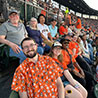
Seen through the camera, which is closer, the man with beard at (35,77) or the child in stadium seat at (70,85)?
the man with beard at (35,77)

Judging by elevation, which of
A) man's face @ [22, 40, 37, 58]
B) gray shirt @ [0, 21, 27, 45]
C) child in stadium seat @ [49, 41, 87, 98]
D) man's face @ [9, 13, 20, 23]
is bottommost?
child in stadium seat @ [49, 41, 87, 98]

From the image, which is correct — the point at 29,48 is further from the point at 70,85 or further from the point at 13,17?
the point at 13,17

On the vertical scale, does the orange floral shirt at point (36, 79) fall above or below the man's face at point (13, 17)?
below

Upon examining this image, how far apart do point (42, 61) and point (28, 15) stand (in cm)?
349

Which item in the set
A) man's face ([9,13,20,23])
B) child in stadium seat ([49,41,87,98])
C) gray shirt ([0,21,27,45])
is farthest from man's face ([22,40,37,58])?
man's face ([9,13,20,23])

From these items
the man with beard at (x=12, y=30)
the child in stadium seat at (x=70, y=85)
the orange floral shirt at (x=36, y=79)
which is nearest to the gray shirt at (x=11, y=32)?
the man with beard at (x=12, y=30)

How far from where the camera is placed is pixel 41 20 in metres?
3.24

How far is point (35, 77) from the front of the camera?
1224mm

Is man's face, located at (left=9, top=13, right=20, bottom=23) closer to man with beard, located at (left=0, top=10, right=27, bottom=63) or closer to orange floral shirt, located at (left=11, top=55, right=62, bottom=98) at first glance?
man with beard, located at (left=0, top=10, right=27, bottom=63)

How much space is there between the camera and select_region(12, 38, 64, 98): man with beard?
1.19m

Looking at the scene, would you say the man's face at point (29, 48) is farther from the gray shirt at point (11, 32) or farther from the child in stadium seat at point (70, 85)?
the gray shirt at point (11, 32)

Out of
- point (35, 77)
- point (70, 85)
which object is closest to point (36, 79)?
point (35, 77)

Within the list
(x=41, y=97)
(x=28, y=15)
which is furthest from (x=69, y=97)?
(x=28, y=15)

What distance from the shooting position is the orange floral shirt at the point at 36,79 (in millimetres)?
1192
